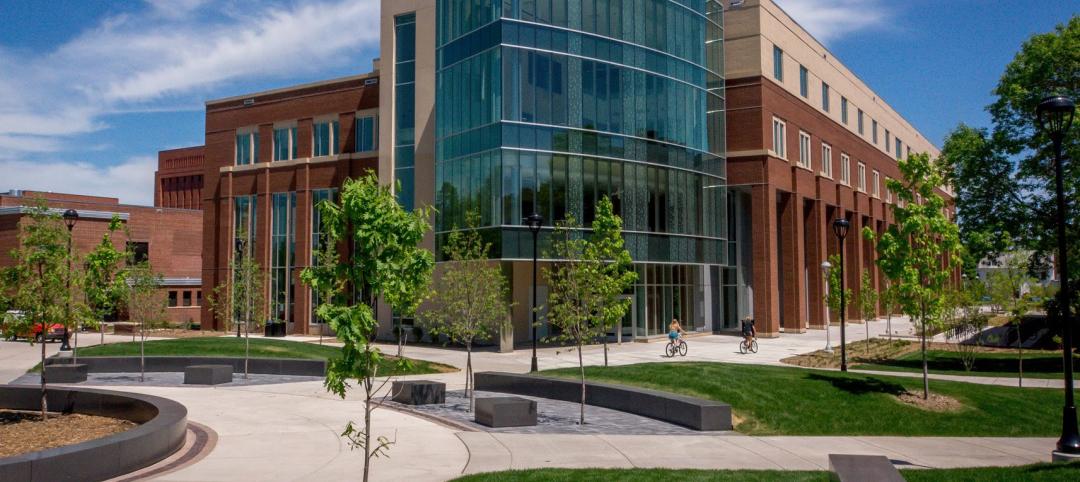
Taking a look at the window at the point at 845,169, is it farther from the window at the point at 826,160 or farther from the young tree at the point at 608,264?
the young tree at the point at 608,264

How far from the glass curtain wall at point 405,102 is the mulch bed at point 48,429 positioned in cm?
2782

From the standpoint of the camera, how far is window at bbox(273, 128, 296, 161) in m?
50.4

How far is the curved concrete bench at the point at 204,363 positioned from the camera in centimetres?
2595

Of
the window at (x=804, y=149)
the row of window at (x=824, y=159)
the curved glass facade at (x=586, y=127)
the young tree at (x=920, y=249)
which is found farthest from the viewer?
the window at (x=804, y=149)

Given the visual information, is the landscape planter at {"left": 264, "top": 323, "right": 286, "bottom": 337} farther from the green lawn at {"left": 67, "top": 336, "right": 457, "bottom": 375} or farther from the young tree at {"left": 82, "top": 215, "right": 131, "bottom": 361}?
the young tree at {"left": 82, "top": 215, "right": 131, "bottom": 361}

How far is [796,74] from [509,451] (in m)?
44.0

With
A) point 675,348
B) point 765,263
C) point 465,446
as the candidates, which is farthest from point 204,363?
point 765,263

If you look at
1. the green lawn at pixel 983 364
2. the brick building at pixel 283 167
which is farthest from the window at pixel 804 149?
the brick building at pixel 283 167

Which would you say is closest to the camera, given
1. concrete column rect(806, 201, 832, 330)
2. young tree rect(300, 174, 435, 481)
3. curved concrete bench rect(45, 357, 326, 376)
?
young tree rect(300, 174, 435, 481)

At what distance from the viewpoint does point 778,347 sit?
129 ft

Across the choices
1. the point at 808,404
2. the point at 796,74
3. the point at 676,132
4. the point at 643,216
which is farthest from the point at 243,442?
the point at 796,74

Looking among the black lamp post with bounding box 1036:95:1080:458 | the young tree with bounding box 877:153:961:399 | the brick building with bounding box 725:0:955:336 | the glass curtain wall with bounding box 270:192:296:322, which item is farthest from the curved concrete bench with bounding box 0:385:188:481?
the brick building with bounding box 725:0:955:336

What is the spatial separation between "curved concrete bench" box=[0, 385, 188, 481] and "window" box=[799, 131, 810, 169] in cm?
4417

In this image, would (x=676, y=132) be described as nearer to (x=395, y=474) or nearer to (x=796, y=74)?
(x=796, y=74)
